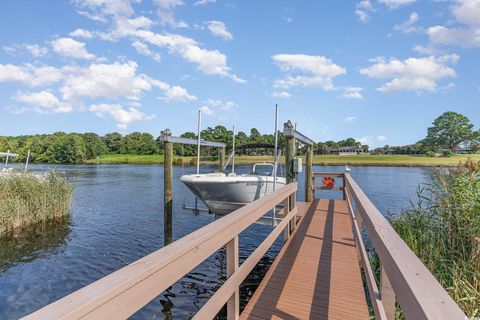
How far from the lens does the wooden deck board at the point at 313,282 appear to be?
9.56 ft

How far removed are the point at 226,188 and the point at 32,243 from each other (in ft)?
22.8

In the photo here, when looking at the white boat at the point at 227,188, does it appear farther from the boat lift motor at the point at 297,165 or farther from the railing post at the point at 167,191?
the boat lift motor at the point at 297,165

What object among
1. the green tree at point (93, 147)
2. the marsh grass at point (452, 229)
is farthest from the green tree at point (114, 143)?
the marsh grass at point (452, 229)

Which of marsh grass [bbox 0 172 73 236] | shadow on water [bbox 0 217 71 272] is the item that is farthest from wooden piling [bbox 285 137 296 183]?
marsh grass [bbox 0 172 73 236]

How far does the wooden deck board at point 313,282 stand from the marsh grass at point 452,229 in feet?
3.89

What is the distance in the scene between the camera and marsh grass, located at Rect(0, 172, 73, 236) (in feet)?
35.6

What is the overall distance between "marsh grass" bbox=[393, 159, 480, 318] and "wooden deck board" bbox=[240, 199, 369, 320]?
1.19 m

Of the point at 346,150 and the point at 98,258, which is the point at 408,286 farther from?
the point at 346,150

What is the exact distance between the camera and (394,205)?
16.7 metres

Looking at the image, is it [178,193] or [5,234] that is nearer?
[5,234]

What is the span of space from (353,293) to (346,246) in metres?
1.79

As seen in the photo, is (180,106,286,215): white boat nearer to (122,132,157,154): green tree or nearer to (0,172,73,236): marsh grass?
(0,172,73,236): marsh grass

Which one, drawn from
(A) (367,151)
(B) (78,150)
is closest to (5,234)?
(B) (78,150)

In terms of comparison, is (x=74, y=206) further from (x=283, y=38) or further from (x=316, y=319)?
(x=316, y=319)
